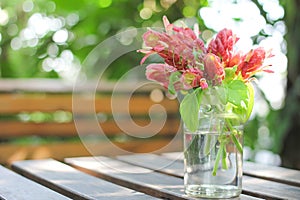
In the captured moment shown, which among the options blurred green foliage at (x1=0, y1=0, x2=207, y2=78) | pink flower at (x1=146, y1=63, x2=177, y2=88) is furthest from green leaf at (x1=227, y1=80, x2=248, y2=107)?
blurred green foliage at (x1=0, y1=0, x2=207, y2=78)

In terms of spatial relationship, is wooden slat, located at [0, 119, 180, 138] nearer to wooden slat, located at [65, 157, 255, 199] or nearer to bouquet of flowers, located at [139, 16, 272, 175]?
wooden slat, located at [65, 157, 255, 199]

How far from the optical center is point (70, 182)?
1.28m

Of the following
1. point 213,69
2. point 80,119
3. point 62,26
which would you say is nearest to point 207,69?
point 213,69

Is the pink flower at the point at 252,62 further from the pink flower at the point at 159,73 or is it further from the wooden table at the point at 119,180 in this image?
the wooden table at the point at 119,180

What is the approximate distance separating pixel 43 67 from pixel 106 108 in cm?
85

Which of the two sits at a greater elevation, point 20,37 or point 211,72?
point 20,37

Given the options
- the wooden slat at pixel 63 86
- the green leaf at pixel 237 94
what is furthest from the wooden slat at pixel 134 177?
the wooden slat at pixel 63 86

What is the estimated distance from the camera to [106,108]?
307 centimetres

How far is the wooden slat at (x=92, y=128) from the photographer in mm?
2914

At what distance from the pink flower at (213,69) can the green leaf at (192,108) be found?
33mm

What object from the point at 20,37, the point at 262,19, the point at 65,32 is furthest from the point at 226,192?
the point at 20,37

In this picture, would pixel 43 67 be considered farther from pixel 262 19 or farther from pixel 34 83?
pixel 262 19

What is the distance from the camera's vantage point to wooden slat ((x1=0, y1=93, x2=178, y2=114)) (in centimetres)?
286

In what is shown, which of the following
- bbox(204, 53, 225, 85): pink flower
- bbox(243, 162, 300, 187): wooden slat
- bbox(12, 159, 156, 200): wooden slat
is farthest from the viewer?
bbox(243, 162, 300, 187): wooden slat
